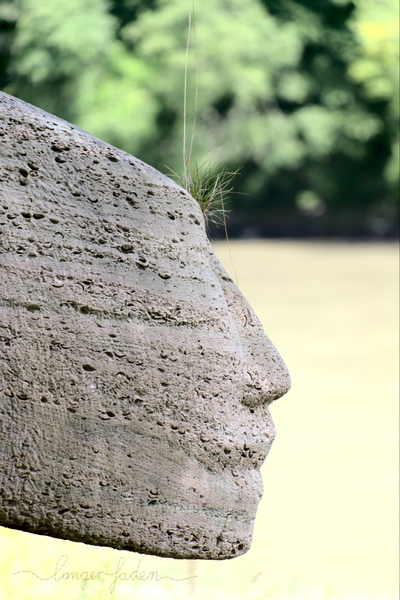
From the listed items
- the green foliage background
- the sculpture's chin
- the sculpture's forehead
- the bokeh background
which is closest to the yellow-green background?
the bokeh background

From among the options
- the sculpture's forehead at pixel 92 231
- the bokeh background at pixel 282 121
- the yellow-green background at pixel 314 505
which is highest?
the sculpture's forehead at pixel 92 231

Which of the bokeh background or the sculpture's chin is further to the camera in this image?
the bokeh background

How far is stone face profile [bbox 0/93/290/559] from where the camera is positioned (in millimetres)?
1846

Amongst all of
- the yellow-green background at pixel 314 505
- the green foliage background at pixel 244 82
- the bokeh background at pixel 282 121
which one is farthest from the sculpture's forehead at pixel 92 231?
the green foliage background at pixel 244 82

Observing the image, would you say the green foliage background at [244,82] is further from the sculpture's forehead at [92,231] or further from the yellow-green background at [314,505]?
the sculpture's forehead at [92,231]

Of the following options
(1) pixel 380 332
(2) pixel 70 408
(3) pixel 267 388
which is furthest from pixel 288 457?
(1) pixel 380 332

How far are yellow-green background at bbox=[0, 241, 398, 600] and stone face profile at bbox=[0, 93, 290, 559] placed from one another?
1058mm

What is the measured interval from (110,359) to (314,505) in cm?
312

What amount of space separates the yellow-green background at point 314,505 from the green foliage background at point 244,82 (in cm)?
978

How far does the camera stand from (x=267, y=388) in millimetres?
2119

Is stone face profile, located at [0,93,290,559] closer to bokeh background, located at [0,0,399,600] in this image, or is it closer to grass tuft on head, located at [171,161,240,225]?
grass tuft on head, located at [171,161,240,225]

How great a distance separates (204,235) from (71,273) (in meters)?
0.43

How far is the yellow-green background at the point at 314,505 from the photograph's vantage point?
304cm

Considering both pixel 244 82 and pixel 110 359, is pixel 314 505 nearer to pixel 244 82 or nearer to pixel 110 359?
pixel 110 359
